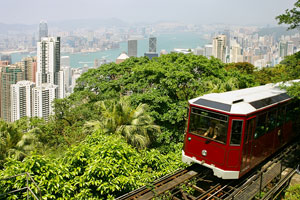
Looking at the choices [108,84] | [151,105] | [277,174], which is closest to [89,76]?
[108,84]

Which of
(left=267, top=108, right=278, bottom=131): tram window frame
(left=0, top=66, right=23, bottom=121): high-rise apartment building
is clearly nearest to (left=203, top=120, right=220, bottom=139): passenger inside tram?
(left=267, top=108, right=278, bottom=131): tram window frame

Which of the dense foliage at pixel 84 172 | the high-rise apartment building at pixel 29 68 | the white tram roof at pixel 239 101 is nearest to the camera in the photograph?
the dense foliage at pixel 84 172

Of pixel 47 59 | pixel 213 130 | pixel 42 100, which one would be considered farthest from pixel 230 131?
pixel 47 59

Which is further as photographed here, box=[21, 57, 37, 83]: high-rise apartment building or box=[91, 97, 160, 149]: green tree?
box=[21, 57, 37, 83]: high-rise apartment building

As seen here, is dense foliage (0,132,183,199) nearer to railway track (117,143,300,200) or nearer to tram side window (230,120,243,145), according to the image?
railway track (117,143,300,200)

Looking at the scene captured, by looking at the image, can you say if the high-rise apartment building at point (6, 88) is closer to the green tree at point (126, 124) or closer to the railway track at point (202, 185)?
the green tree at point (126, 124)

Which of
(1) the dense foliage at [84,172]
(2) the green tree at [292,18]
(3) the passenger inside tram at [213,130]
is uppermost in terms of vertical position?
(2) the green tree at [292,18]

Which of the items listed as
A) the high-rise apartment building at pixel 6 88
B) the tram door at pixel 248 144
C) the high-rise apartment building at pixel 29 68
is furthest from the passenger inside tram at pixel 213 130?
the high-rise apartment building at pixel 29 68
